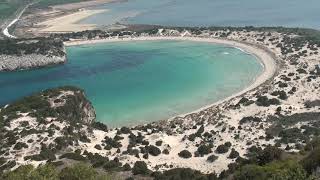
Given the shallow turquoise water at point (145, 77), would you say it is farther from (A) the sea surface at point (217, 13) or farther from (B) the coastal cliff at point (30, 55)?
(A) the sea surface at point (217, 13)

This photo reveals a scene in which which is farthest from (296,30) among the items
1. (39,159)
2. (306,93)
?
(39,159)

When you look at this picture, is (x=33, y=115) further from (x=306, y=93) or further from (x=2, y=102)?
(x=306, y=93)

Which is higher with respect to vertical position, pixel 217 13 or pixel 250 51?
pixel 217 13

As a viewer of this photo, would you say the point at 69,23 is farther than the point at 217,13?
No

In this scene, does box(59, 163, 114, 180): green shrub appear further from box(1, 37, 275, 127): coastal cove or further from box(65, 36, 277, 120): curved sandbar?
box(65, 36, 277, 120): curved sandbar

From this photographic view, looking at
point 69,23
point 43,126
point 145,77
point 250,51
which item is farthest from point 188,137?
point 69,23

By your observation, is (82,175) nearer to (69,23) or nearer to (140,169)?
(140,169)
